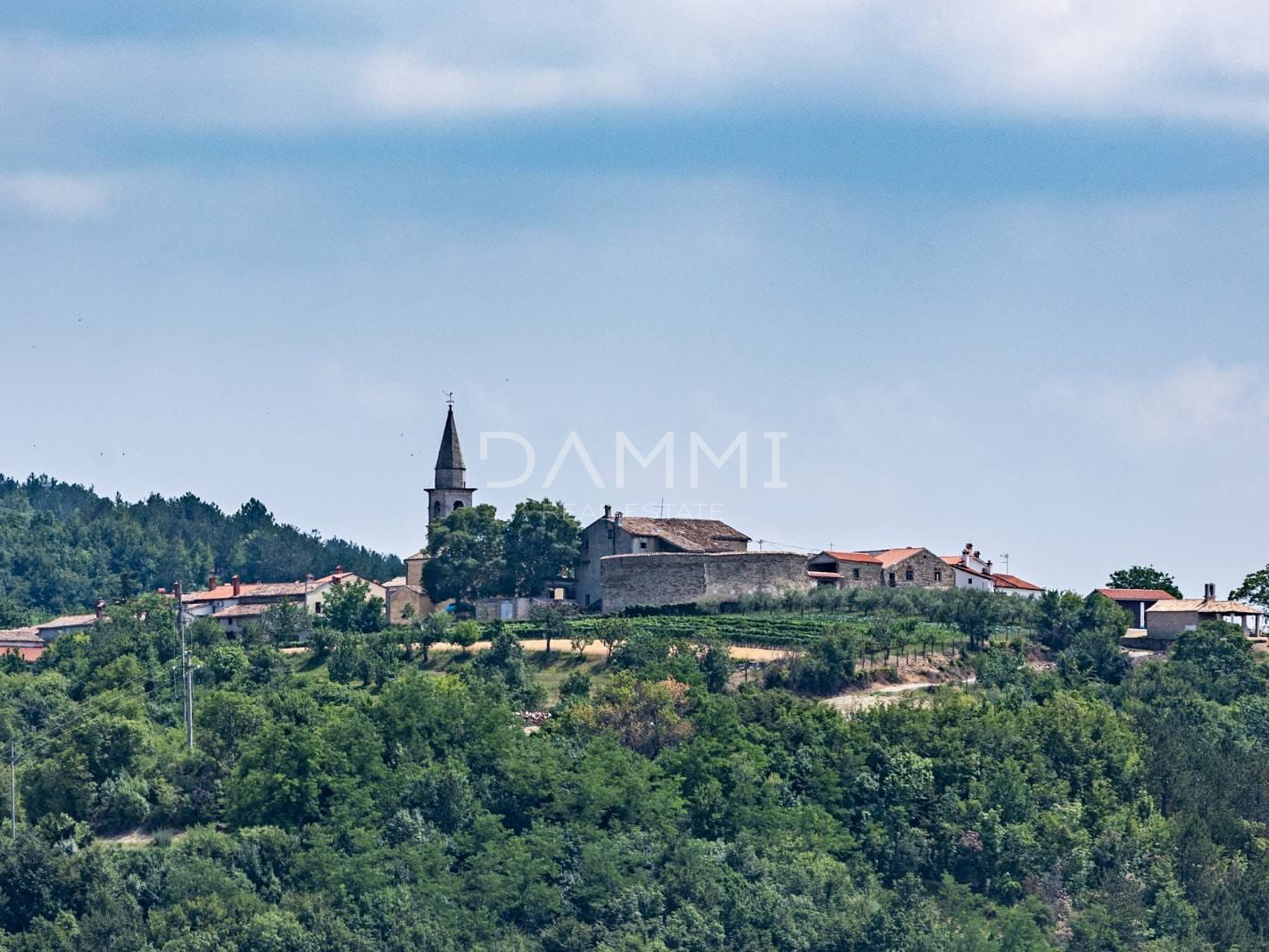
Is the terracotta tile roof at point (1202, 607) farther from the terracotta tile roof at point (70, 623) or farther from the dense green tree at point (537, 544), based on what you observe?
the terracotta tile roof at point (70, 623)

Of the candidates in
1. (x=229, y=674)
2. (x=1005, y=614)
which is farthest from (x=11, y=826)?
(x=1005, y=614)

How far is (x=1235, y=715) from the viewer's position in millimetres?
70812

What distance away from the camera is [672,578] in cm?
7656

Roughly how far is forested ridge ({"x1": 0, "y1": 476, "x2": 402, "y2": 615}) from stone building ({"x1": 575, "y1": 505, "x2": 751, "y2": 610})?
179 ft

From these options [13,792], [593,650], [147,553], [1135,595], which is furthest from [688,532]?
[147,553]

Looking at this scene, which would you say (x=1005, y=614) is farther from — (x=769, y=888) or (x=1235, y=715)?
(x=769, y=888)

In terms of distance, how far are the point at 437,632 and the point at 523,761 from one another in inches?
539

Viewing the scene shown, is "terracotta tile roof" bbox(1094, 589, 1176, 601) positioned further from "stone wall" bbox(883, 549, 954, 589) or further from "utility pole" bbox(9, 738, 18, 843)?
"utility pole" bbox(9, 738, 18, 843)

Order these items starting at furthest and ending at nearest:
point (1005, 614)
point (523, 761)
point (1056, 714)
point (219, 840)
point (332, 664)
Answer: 1. point (1005, 614)
2. point (332, 664)
3. point (1056, 714)
4. point (523, 761)
5. point (219, 840)

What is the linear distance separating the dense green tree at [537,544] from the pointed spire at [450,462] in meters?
8.57

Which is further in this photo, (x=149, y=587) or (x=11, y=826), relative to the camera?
(x=149, y=587)

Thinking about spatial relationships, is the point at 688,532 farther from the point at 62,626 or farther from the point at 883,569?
the point at 62,626

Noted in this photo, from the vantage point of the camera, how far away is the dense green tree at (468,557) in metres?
78.4

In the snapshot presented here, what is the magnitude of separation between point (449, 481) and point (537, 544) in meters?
9.91
